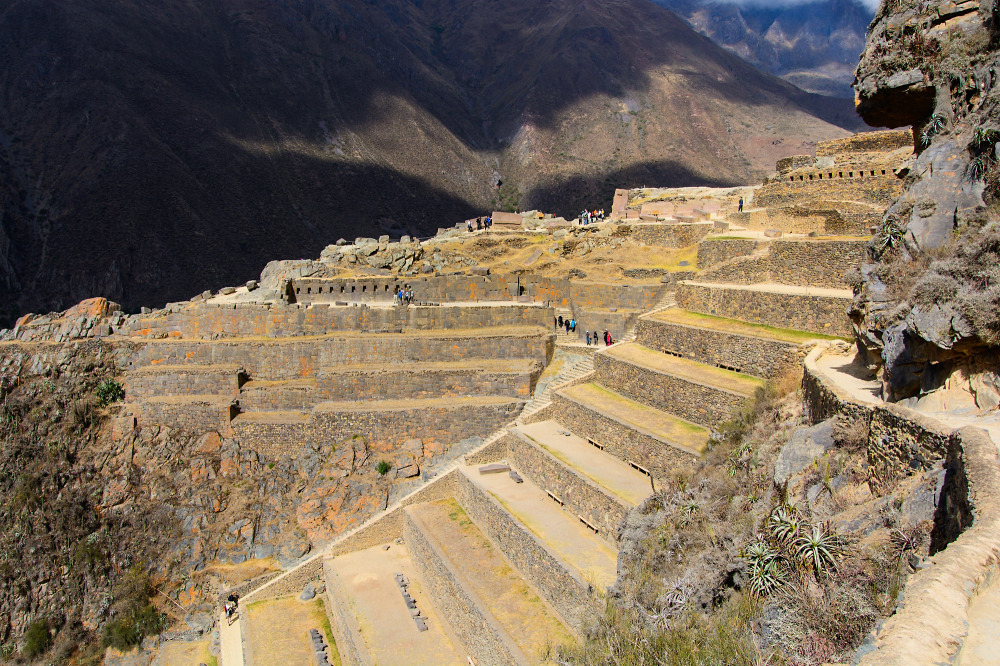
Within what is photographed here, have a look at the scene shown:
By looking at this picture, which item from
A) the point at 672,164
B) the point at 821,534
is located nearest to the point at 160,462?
the point at 821,534

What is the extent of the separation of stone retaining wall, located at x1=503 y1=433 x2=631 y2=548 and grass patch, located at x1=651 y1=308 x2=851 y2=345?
17.2ft

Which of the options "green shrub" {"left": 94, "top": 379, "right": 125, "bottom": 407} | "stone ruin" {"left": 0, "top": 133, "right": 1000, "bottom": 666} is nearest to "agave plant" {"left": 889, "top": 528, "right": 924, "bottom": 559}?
"stone ruin" {"left": 0, "top": 133, "right": 1000, "bottom": 666}

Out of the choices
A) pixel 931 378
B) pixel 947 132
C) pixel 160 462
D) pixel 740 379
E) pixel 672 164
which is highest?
pixel 672 164

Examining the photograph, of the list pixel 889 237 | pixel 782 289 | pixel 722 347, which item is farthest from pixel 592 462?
pixel 889 237

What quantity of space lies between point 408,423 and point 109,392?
10.4 m

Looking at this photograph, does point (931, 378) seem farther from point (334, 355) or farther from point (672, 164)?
point (672, 164)

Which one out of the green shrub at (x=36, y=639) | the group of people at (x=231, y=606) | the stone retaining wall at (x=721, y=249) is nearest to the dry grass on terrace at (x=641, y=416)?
the stone retaining wall at (x=721, y=249)

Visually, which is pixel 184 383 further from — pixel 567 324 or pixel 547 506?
pixel 547 506

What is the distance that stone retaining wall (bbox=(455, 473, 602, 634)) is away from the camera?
12.4 meters

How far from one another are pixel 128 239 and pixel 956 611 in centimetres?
5290

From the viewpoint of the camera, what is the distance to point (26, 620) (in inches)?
720

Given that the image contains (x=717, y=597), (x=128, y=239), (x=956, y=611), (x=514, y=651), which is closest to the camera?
(x=956, y=611)

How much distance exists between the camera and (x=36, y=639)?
17.9 meters

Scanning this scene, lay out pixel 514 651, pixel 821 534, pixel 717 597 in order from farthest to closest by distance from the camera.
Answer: pixel 514 651
pixel 717 597
pixel 821 534
